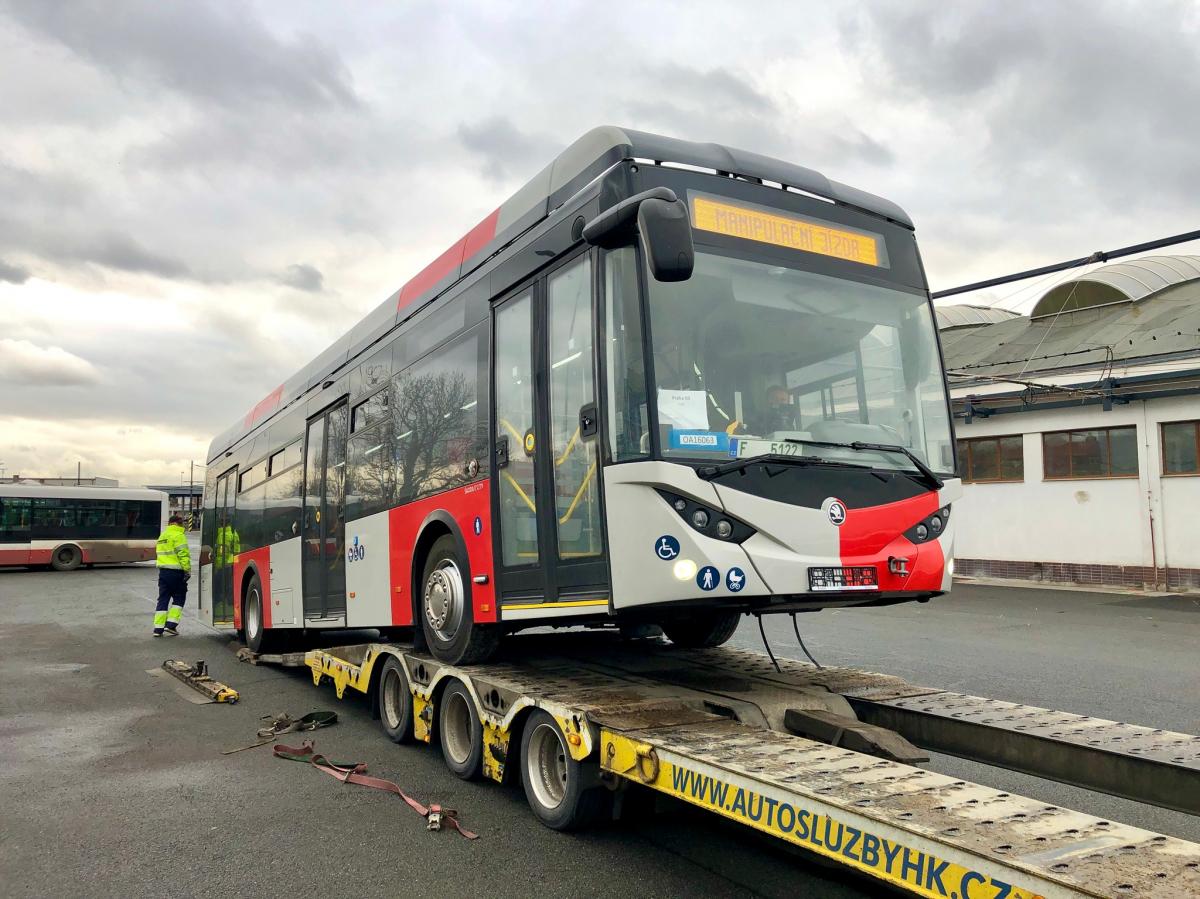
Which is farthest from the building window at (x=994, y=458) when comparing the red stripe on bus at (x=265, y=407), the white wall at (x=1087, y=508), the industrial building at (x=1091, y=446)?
the red stripe on bus at (x=265, y=407)

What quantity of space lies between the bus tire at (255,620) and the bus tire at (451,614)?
5746 mm

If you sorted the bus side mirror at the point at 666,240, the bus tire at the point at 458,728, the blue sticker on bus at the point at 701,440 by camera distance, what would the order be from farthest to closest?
the bus tire at the point at 458,728, the blue sticker on bus at the point at 701,440, the bus side mirror at the point at 666,240

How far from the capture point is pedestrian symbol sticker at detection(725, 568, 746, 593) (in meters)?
4.30

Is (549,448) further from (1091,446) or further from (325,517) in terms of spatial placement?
(1091,446)

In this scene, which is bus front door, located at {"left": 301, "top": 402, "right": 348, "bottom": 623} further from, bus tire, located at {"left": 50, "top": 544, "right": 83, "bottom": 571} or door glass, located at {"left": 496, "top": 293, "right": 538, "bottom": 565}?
bus tire, located at {"left": 50, "top": 544, "right": 83, "bottom": 571}

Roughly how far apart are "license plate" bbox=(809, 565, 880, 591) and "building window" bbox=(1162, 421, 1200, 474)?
58.5ft

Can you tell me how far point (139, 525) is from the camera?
33.5 metres

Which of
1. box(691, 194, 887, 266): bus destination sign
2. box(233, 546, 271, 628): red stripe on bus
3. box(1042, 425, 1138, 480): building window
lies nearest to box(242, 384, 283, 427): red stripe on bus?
box(233, 546, 271, 628): red stripe on bus

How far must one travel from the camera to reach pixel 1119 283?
25719 mm

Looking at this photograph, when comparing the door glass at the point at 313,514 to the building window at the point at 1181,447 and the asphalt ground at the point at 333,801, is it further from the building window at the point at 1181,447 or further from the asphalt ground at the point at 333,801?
the building window at the point at 1181,447

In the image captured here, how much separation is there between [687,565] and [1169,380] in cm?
1889

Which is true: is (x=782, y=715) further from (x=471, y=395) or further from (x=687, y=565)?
(x=471, y=395)

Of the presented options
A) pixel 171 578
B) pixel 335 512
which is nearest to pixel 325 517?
pixel 335 512

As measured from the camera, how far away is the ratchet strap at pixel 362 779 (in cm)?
489
